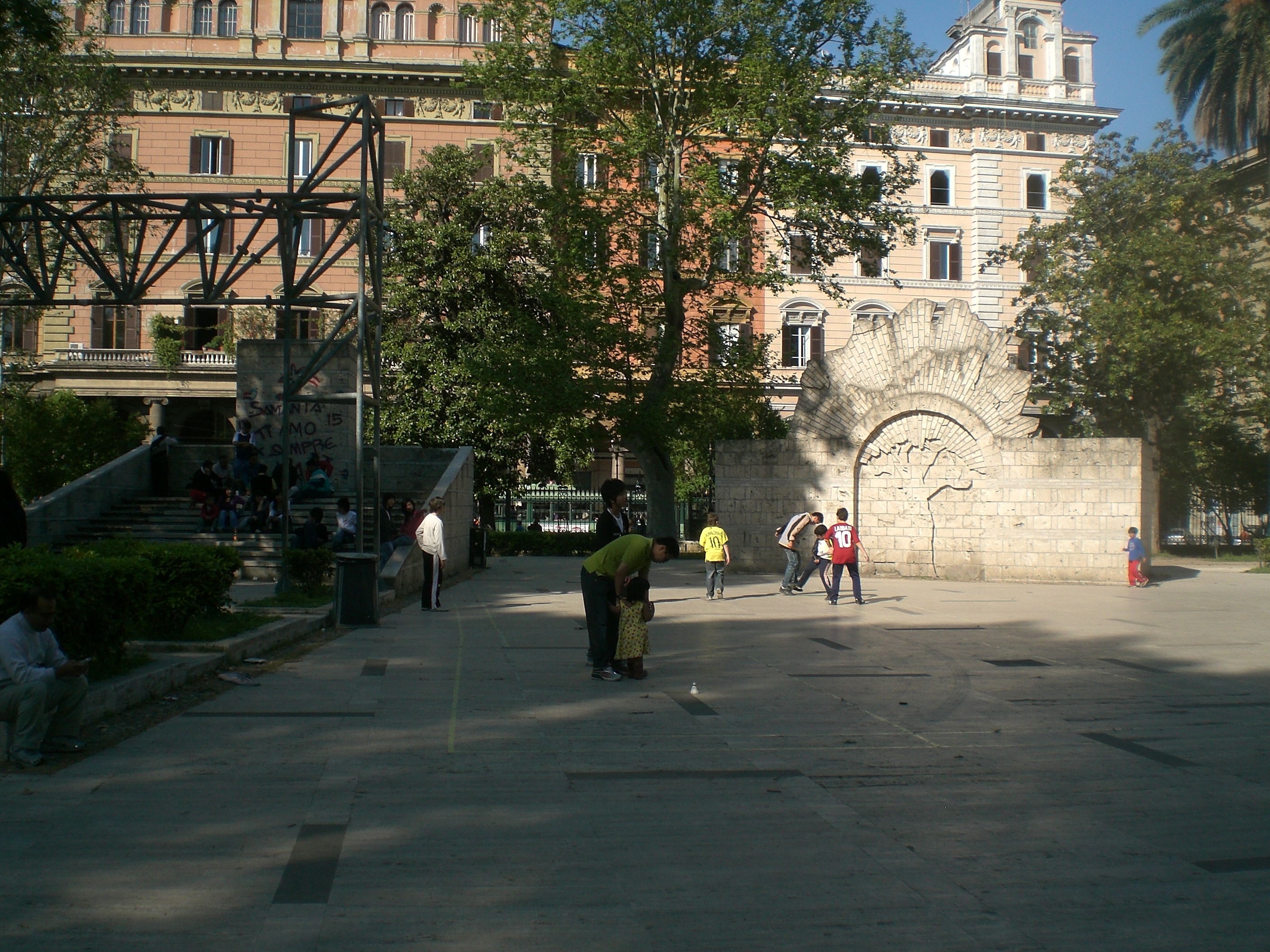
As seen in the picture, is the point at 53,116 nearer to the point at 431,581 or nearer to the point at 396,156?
the point at 396,156

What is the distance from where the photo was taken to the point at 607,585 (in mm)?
9805

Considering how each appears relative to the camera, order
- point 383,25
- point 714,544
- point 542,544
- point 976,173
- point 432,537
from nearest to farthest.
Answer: point 432,537
point 714,544
point 542,544
point 383,25
point 976,173

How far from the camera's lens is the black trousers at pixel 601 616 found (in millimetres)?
9797

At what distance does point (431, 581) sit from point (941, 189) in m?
40.7

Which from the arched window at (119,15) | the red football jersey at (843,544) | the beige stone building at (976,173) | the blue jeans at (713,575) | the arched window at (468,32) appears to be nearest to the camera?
the red football jersey at (843,544)

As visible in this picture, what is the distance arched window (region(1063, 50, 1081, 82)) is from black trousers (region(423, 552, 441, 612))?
46195 mm

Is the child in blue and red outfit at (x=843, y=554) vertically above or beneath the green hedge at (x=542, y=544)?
above

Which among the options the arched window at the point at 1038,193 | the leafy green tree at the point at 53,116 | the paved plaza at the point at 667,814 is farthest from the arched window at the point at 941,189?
the paved plaza at the point at 667,814

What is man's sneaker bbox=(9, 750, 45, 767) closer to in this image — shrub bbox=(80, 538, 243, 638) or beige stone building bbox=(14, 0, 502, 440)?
shrub bbox=(80, 538, 243, 638)

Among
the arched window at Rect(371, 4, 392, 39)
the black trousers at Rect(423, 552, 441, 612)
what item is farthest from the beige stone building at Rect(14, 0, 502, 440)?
the black trousers at Rect(423, 552, 441, 612)

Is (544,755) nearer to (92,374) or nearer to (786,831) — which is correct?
(786,831)

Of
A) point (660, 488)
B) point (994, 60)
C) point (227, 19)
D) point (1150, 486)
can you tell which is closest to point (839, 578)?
point (660, 488)

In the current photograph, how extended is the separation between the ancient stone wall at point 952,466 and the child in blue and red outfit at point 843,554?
275 inches

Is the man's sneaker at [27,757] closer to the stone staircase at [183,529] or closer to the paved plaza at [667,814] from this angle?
the paved plaza at [667,814]
